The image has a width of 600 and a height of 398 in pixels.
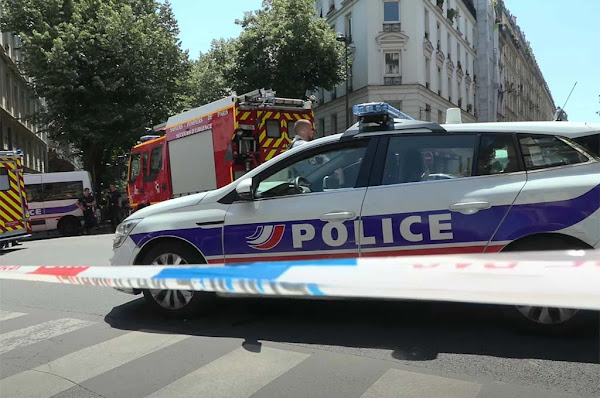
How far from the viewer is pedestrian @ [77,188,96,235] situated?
1805cm

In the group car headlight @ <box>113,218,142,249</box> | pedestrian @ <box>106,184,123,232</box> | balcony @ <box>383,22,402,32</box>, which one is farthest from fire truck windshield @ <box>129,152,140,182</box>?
balcony @ <box>383,22,402,32</box>

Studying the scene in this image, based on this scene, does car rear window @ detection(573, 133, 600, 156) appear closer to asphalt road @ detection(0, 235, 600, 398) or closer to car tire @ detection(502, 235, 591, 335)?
car tire @ detection(502, 235, 591, 335)

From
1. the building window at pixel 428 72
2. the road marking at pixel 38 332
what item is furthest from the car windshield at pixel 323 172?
the building window at pixel 428 72

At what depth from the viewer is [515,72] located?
218ft

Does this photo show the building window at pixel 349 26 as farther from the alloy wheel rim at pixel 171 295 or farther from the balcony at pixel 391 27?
the alloy wheel rim at pixel 171 295

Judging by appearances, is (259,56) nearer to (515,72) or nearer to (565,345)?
(565,345)

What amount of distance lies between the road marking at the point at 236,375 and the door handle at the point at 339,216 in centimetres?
112

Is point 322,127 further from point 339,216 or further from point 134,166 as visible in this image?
point 339,216

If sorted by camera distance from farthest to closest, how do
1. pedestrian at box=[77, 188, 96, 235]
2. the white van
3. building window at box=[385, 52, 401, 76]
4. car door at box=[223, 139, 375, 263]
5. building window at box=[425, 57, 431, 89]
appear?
building window at box=[425, 57, 431, 89], building window at box=[385, 52, 401, 76], pedestrian at box=[77, 188, 96, 235], the white van, car door at box=[223, 139, 375, 263]

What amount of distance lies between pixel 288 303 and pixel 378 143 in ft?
6.38

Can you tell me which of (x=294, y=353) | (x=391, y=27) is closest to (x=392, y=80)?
(x=391, y=27)

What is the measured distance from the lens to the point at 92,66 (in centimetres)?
2141

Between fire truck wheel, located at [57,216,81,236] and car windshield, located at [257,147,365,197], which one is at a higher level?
car windshield, located at [257,147,365,197]

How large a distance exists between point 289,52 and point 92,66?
32.2 ft
